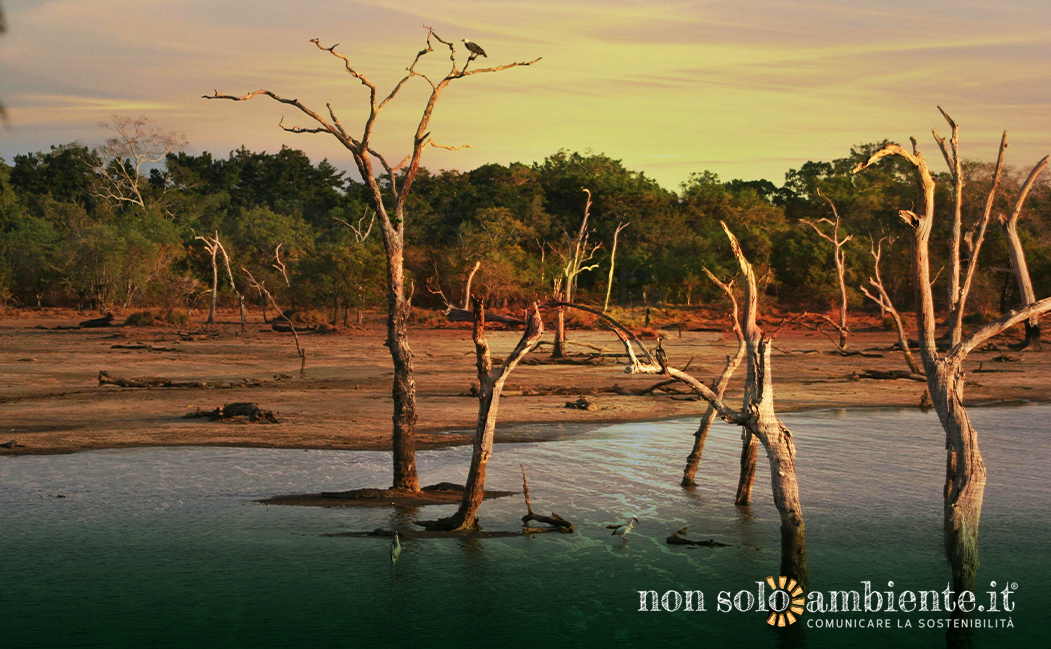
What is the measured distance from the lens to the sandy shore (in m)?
17.5

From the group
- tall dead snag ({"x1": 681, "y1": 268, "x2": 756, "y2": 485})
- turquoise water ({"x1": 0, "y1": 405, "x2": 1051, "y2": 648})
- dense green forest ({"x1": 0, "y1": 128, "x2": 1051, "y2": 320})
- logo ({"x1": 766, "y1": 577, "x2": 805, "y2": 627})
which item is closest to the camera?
logo ({"x1": 766, "y1": 577, "x2": 805, "y2": 627})

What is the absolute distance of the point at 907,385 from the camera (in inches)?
1040

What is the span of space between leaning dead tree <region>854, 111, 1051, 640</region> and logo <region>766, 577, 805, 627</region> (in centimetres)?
136

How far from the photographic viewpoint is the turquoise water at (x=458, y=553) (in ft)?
29.0

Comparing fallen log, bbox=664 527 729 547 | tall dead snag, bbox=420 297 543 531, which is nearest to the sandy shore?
fallen log, bbox=664 527 729 547

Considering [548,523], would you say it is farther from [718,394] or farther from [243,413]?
[243,413]

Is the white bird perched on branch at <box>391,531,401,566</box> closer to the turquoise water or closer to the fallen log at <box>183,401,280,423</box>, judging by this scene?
the turquoise water

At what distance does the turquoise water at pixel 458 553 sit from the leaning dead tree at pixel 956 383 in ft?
4.67

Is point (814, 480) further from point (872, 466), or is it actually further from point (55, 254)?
point (55, 254)

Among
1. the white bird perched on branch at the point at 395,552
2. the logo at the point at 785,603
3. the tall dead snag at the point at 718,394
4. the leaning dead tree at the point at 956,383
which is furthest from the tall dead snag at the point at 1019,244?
the white bird perched on branch at the point at 395,552

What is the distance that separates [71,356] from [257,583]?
986 inches

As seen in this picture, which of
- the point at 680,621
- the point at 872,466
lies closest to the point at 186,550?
the point at 680,621

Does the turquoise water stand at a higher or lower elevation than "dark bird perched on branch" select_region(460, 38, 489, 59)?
lower

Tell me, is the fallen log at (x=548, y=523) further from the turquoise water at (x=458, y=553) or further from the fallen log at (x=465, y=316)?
the fallen log at (x=465, y=316)
